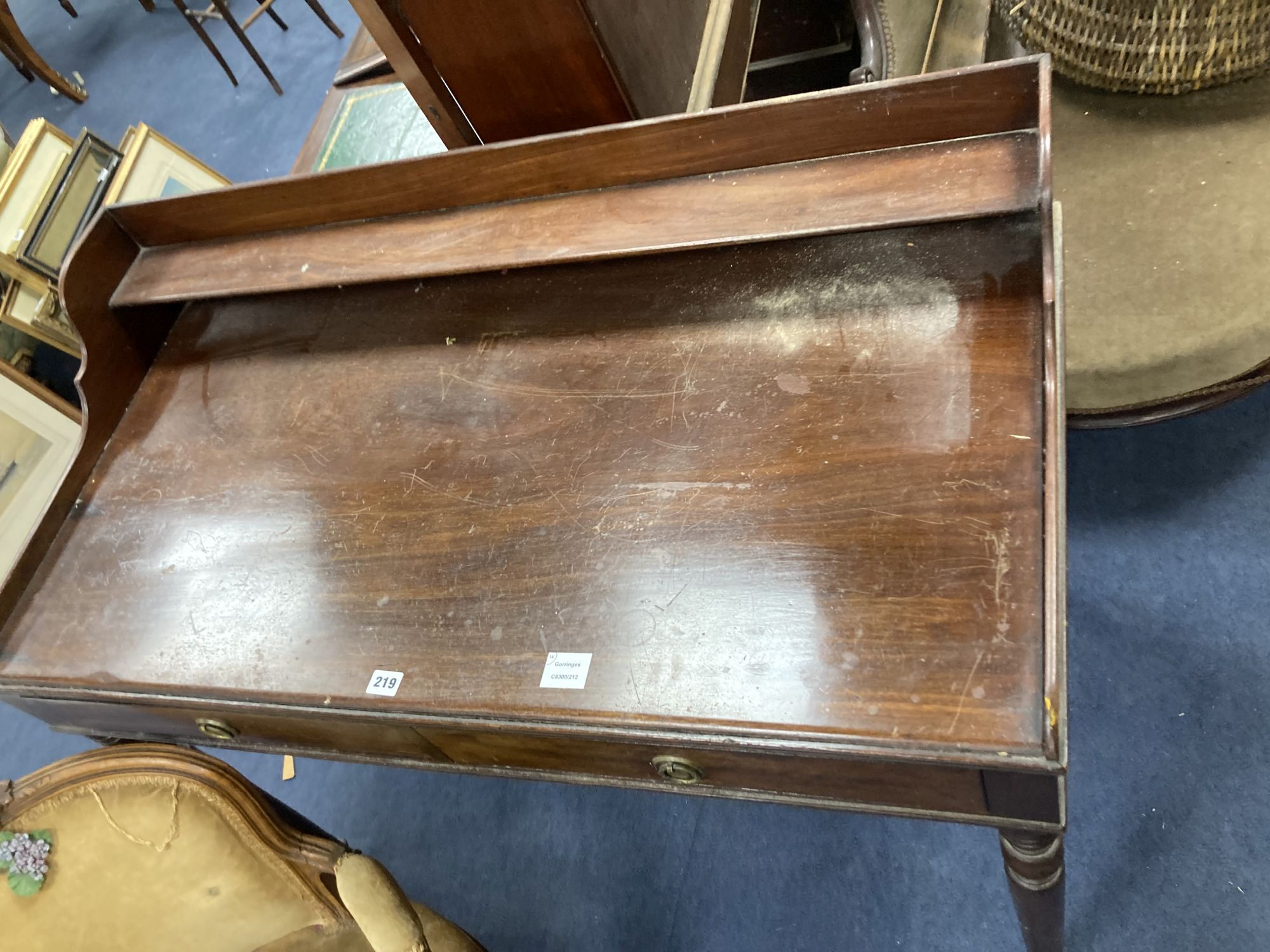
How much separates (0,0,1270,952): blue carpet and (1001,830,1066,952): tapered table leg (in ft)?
1.15

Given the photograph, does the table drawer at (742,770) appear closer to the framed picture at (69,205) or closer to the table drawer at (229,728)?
the table drawer at (229,728)

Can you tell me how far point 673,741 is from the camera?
2.48 ft

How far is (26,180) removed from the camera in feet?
8.38

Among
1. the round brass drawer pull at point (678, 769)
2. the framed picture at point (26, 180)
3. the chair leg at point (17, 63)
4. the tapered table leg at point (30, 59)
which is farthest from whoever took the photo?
the chair leg at point (17, 63)

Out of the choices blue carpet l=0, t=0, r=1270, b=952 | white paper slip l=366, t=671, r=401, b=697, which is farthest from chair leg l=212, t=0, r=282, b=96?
white paper slip l=366, t=671, r=401, b=697

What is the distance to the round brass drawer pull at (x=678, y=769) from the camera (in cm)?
85

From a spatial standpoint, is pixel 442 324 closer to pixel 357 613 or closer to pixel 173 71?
pixel 357 613

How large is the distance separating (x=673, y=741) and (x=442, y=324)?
0.63 m

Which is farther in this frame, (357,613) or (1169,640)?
(1169,640)

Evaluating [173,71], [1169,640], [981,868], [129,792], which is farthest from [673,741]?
[173,71]

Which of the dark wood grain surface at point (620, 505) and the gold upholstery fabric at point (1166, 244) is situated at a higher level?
the dark wood grain surface at point (620, 505)

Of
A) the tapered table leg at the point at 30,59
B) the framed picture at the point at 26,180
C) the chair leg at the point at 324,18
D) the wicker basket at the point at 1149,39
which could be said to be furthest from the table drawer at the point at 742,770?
the tapered table leg at the point at 30,59

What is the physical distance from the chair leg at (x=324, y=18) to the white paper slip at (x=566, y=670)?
333cm

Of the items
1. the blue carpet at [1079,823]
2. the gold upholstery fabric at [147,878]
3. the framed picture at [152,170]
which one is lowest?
the blue carpet at [1079,823]
